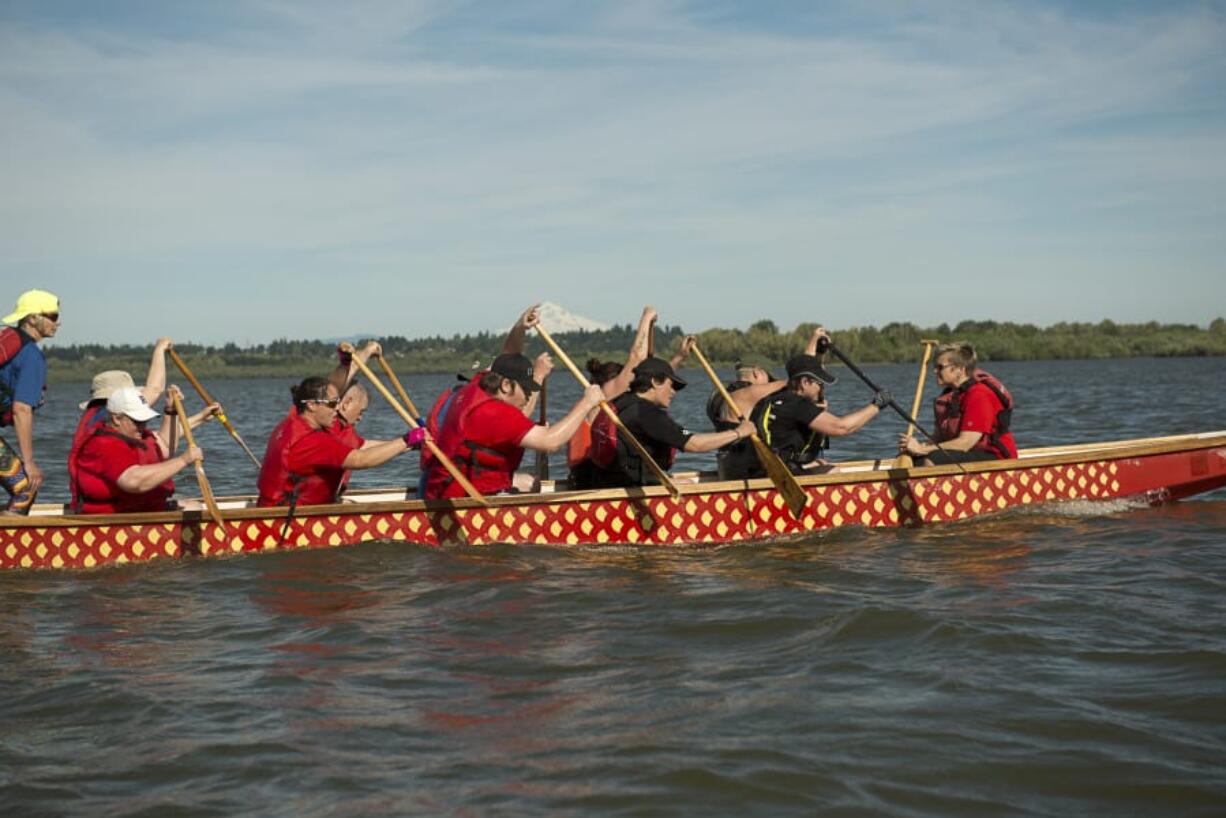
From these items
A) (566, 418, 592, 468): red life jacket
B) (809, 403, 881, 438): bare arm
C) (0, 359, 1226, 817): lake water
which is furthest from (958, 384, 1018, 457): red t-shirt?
(566, 418, 592, 468): red life jacket

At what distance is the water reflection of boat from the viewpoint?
404 inches

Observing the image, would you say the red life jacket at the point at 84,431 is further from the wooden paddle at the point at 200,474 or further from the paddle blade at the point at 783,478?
the paddle blade at the point at 783,478

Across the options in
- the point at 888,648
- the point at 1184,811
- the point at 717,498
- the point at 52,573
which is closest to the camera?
the point at 1184,811

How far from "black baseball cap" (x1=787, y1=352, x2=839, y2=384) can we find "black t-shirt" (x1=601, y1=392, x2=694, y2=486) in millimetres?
1321

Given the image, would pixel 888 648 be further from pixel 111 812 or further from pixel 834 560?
pixel 111 812

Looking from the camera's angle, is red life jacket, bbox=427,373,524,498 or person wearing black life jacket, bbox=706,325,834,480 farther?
person wearing black life jacket, bbox=706,325,834,480

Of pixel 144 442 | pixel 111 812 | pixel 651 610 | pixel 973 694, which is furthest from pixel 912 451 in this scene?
pixel 111 812

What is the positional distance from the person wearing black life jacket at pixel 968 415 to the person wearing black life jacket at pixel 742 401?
4.11 feet

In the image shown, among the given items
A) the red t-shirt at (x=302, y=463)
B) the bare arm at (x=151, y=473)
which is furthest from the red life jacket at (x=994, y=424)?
the bare arm at (x=151, y=473)

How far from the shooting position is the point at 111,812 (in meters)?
5.44

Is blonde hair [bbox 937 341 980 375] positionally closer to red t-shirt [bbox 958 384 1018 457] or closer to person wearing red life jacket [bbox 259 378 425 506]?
red t-shirt [bbox 958 384 1018 457]

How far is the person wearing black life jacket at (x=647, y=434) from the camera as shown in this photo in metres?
10.7

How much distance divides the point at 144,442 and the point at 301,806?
18.2 feet

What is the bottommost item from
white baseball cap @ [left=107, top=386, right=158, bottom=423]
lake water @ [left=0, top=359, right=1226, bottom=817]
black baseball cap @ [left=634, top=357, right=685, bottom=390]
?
lake water @ [left=0, top=359, right=1226, bottom=817]
